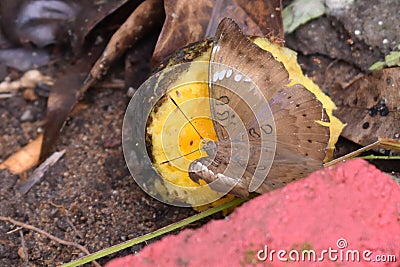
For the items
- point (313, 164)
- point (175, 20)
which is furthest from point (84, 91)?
point (313, 164)

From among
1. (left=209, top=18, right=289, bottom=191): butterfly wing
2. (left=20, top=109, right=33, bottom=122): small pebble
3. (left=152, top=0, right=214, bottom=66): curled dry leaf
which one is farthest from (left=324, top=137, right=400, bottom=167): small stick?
(left=20, top=109, right=33, bottom=122): small pebble

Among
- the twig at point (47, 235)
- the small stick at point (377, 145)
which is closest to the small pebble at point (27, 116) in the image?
the twig at point (47, 235)

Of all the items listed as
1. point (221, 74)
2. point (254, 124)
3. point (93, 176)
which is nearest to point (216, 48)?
point (221, 74)

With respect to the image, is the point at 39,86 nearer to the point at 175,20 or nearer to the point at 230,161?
the point at 175,20

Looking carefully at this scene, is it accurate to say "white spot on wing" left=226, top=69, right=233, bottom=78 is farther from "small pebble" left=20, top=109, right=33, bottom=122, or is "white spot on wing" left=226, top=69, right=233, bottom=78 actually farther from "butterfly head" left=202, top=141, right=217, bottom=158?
"small pebble" left=20, top=109, right=33, bottom=122

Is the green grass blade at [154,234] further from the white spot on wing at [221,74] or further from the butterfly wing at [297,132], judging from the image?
the white spot on wing at [221,74]

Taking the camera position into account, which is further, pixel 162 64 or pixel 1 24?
pixel 1 24
